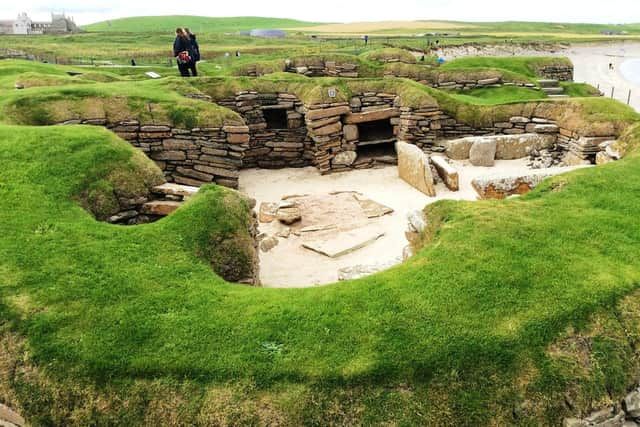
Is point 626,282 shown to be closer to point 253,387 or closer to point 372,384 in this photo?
point 372,384

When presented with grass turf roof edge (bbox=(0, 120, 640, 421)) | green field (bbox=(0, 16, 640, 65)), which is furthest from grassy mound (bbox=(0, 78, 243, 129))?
green field (bbox=(0, 16, 640, 65))

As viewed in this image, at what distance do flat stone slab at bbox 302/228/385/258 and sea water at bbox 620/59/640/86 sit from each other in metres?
34.9

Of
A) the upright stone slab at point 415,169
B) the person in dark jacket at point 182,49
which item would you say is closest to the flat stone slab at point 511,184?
the upright stone slab at point 415,169

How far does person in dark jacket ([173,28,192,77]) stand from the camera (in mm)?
14922

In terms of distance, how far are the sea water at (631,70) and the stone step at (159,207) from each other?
38909 mm

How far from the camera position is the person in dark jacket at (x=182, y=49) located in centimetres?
1492

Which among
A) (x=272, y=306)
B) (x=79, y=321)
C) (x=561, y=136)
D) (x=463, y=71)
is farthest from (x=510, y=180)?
(x=463, y=71)

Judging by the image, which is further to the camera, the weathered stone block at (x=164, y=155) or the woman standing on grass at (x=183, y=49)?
the woman standing on grass at (x=183, y=49)

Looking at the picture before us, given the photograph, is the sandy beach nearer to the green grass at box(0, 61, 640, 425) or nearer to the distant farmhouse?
the green grass at box(0, 61, 640, 425)

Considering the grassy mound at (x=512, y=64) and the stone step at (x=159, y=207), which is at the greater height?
the grassy mound at (x=512, y=64)

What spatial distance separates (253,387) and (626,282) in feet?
14.5

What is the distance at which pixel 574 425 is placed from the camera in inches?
171

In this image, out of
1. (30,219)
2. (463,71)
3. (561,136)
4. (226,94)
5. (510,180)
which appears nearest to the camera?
(30,219)

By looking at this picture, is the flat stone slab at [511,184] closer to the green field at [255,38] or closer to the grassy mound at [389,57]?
the grassy mound at [389,57]
